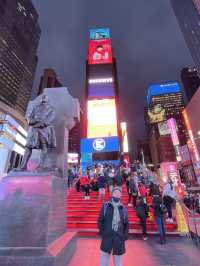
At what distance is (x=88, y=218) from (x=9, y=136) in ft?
146

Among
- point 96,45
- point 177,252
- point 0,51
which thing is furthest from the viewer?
point 0,51

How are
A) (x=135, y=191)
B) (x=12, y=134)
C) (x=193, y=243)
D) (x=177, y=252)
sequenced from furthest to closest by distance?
(x=12, y=134), (x=135, y=191), (x=193, y=243), (x=177, y=252)

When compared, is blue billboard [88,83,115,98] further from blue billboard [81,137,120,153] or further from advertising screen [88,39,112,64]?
blue billboard [81,137,120,153]

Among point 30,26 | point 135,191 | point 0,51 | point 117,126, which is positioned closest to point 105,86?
point 117,126

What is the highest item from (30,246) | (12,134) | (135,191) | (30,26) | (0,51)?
(30,26)

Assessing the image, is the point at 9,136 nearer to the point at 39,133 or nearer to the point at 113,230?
the point at 39,133

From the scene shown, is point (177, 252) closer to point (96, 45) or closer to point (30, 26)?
point (96, 45)

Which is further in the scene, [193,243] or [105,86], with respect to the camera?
[105,86]

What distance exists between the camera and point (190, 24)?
3012 inches

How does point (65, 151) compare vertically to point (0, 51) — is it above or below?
below

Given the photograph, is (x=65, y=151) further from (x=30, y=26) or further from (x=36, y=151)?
(x=30, y=26)

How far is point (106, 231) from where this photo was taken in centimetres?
275

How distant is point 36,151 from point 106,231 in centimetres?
385

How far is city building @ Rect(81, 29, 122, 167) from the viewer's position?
2695 cm
